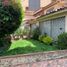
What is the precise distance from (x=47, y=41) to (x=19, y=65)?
7674mm

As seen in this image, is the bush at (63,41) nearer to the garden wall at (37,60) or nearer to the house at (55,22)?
the house at (55,22)

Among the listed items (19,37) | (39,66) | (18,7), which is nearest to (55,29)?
(18,7)

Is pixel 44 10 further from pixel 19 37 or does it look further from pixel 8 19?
pixel 8 19

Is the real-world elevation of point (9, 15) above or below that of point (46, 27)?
above

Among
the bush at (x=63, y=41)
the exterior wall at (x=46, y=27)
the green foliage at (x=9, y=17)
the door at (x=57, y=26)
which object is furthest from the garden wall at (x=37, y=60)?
the exterior wall at (x=46, y=27)

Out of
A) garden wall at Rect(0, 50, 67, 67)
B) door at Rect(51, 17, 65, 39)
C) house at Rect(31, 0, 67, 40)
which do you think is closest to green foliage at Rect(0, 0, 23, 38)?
house at Rect(31, 0, 67, 40)

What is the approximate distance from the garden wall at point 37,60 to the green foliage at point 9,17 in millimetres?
4171

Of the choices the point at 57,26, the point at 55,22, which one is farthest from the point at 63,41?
the point at 55,22

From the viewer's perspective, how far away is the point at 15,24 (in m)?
11.8

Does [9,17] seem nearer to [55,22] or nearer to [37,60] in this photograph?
[37,60]

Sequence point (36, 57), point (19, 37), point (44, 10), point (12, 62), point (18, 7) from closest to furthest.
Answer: point (12, 62), point (36, 57), point (18, 7), point (19, 37), point (44, 10)

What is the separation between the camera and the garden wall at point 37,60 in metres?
7.13

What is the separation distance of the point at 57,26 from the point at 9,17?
15.5 ft

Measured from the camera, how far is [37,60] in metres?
7.65
